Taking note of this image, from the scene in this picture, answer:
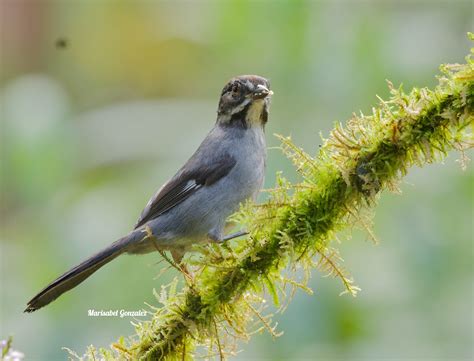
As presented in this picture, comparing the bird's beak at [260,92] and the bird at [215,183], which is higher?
the bird's beak at [260,92]

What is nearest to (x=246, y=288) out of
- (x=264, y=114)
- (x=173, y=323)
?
(x=173, y=323)

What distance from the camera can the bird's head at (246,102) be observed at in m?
4.67

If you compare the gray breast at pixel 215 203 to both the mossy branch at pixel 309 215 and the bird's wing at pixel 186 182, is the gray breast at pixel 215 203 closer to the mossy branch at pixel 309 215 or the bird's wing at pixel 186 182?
the bird's wing at pixel 186 182

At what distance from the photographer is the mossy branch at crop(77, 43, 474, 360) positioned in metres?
2.69

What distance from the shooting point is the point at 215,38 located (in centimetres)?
562

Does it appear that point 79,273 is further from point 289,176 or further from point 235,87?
point 235,87

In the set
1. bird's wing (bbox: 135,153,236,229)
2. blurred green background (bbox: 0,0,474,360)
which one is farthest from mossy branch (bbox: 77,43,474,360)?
bird's wing (bbox: 135,153,236,229)

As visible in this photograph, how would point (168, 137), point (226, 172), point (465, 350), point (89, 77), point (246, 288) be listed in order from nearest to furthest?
point (246, 288) < point (465, 350) < point (226, 172) < point (168, 137) < point (89, 77)

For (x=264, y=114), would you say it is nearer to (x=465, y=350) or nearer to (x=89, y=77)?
(x=465, y=350)

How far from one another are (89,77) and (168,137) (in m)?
3.47

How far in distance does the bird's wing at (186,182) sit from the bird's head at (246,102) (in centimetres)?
31

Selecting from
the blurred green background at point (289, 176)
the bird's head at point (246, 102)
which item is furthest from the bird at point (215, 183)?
the blurred green background at point (289, 176)

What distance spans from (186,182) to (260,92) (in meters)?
0.72

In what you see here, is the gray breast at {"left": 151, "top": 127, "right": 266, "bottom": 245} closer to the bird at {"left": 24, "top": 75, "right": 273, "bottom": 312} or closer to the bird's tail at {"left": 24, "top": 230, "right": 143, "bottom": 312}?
the bird at {"left": 24, "top": 75, "right": 273, "bottom": 312}
